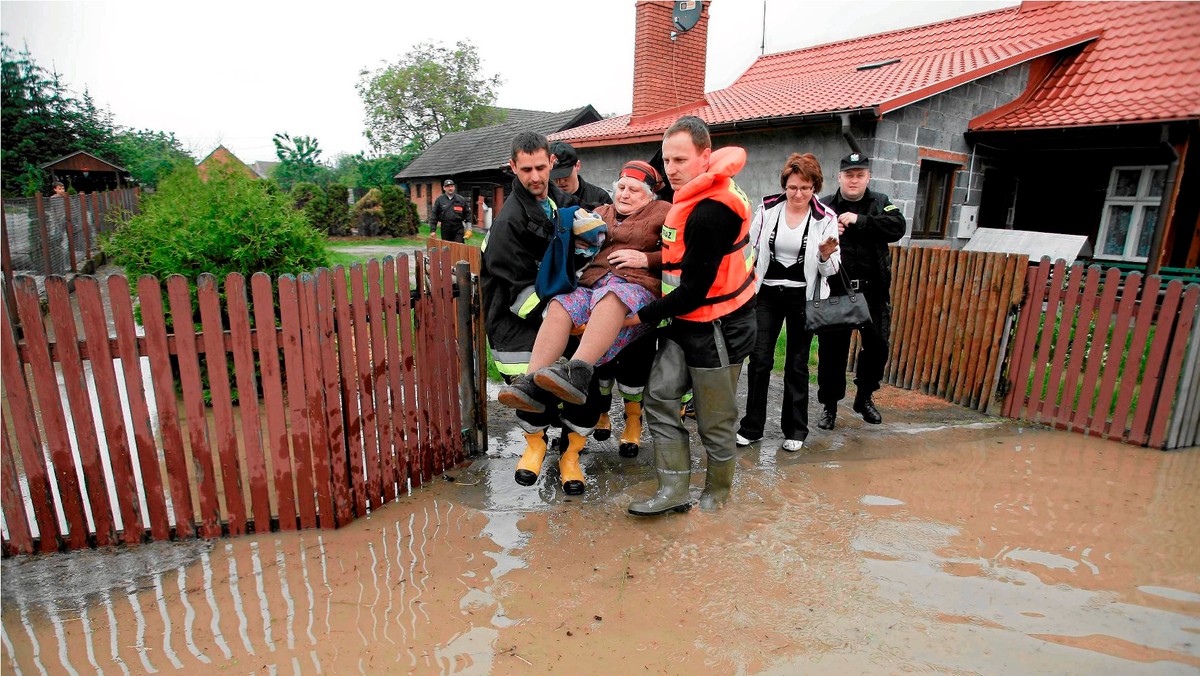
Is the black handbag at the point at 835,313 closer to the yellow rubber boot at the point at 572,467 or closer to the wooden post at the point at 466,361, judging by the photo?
the yellow rubber boot at the point at 572,467

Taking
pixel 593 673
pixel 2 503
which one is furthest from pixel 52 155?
pixel 593 673

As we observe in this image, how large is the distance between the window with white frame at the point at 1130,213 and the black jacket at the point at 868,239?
317 inches

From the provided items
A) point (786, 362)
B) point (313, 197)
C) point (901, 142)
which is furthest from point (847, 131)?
point (313, 197)

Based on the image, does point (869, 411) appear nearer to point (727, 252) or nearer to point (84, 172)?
point (727, 252)

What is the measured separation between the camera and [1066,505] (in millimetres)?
3625

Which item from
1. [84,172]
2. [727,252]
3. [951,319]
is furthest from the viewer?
[84,172]

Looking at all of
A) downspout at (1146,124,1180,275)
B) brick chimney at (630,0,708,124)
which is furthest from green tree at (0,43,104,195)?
downspout at (1146,124,1180,275)

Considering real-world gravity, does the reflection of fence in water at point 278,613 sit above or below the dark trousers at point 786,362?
below

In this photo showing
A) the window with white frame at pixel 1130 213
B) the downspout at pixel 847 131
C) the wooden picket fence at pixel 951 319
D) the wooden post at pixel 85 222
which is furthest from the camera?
the wooden post at pixel 85 222

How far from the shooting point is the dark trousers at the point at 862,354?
4.78 m

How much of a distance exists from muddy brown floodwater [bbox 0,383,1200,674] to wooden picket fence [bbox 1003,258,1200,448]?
773 millimetres

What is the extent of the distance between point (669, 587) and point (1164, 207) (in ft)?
34.2

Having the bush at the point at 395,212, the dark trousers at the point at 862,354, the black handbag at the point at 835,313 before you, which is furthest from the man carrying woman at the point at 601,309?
the bush at the point at 395,212

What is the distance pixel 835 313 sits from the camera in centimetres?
440
